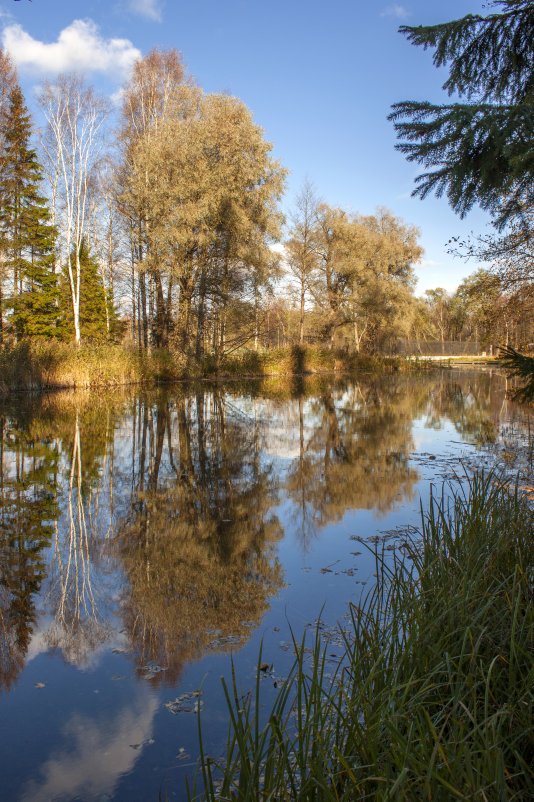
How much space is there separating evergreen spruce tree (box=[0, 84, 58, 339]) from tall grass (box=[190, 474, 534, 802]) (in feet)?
101

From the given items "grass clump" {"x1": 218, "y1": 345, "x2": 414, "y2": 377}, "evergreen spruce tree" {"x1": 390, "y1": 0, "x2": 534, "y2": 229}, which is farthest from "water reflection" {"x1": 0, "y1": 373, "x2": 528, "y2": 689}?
"grass clump" {"x1": 218, "y1": 345, "x2": 414, "y2": 377}

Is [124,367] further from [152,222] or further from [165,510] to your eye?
[165,510]

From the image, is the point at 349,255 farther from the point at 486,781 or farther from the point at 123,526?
the point at 486,781

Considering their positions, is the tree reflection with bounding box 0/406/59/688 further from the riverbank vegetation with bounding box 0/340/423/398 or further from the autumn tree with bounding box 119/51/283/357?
the autumn tree with bounding box 119/51/283/357

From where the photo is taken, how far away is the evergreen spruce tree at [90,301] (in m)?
35.8

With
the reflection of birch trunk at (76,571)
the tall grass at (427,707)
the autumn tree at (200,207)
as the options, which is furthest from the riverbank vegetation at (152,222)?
the tall grass at (427,707)

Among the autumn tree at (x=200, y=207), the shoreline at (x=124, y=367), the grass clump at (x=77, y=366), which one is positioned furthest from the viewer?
the autumn tree at (x=200, y=207)

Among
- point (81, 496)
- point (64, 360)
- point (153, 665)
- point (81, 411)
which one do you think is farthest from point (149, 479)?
point (64, 360)

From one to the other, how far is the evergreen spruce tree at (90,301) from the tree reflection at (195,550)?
2738 centimetres

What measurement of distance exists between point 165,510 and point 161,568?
1.90 m

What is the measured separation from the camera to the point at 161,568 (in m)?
5.04

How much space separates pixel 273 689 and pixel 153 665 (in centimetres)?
77

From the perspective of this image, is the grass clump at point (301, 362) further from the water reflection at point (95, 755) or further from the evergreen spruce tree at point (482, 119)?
the water reflection at point (95, 755)

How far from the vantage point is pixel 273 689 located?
325 cm
